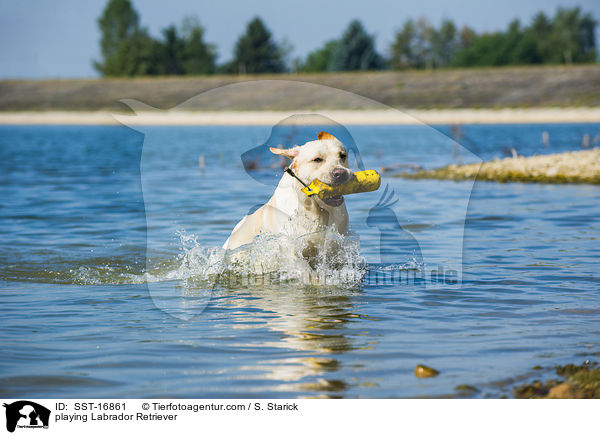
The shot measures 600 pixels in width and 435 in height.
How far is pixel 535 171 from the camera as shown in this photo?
20.2m

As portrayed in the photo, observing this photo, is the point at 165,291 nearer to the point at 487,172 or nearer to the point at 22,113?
the point at 487,172

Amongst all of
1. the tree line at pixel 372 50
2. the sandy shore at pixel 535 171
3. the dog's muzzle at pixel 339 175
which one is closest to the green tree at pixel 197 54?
the tree line at pixel 372 50

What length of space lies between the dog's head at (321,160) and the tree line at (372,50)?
83289mm

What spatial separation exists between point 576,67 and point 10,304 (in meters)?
73.7

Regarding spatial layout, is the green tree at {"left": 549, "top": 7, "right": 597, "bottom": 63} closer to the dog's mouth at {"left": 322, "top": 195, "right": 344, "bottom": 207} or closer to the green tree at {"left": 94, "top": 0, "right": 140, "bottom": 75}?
the green tree at {"left": 94, "top": 0, "right": 140, "bottom": 75}

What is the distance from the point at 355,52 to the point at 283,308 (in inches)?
3352

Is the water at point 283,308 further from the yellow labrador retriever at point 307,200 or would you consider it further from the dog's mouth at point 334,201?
the dog's mouth at point 334,201

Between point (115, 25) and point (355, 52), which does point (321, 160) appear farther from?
point (115, 25)

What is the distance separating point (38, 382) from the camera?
5.28 meters

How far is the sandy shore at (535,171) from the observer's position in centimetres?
1927

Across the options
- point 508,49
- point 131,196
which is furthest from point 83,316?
point 508,49

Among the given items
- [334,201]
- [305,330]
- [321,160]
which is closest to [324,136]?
[321,160]

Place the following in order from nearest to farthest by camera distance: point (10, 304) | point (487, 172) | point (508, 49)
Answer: point (10, 304), point (487, 172), point (508, 49)
